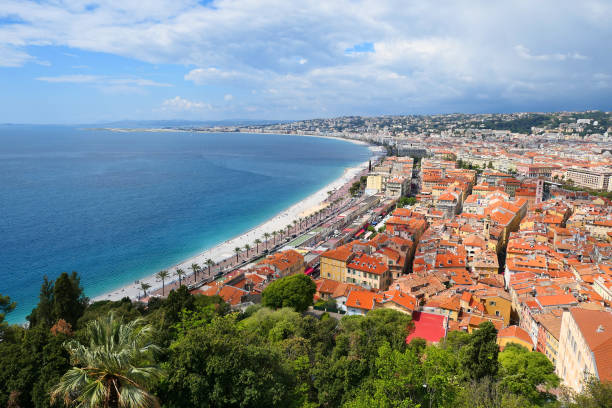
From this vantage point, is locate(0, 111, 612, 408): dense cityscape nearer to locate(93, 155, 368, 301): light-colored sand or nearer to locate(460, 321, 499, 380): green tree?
locate(460, 321, 499, 380): green tree

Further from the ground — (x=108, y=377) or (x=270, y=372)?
(x=108, y=377)

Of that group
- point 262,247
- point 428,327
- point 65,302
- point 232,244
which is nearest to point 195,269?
point 262,247

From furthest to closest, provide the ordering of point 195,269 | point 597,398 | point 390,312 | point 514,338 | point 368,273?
point 195,269 → point 368,273 → point 390,312 → point 514,338 → point 597,398

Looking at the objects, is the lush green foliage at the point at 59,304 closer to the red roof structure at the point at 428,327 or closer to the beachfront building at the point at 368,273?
the red roof structure at the point at 428,327

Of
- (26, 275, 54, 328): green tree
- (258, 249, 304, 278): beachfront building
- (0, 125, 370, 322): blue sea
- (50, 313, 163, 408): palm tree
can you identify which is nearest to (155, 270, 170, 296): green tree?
(0, 125, 370, 322): blue sea

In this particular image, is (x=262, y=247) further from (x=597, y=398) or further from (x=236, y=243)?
(x=597, y=398)

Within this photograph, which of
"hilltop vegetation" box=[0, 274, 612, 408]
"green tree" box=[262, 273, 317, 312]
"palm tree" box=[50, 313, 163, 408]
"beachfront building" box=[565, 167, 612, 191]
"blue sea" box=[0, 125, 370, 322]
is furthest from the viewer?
"beachfront building" box=[565, 167, 612, 191]
